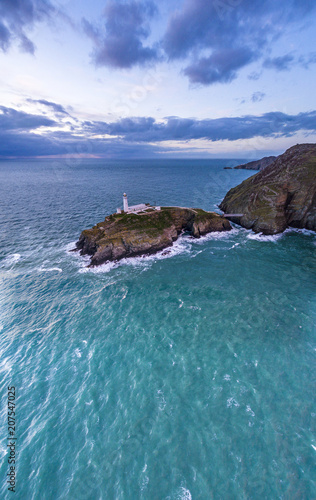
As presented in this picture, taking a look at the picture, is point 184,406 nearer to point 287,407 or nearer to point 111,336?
point 287,407

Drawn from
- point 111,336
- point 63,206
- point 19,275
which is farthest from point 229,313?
point 63,206

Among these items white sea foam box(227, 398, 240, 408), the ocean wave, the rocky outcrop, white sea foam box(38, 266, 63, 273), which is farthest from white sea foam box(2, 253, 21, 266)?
white sea foam box(227, 398, 240, 408)

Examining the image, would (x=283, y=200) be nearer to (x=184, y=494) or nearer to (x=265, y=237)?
(x=265, y=237)

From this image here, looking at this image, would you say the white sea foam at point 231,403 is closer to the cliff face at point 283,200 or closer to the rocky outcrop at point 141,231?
the rocky outcrop at point 141,231

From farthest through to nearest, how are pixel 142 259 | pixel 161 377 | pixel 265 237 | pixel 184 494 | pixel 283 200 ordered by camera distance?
pixel 283 200 → pixel 265 237 → pixel 142 259 → pixel 161 377 → pixel 184 494

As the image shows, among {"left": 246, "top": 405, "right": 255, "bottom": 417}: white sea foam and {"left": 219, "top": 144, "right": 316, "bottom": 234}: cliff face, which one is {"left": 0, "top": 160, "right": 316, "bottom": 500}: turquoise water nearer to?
{"left": 246, "top": 405, "right": 255, "bottom": 417}: white sea foam

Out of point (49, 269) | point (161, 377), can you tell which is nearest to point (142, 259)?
point (49, 269)
